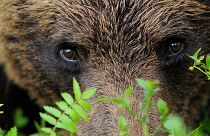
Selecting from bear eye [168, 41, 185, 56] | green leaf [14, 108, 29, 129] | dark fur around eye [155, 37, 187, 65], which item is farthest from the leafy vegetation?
green leaf [14, 108, 29, 129]

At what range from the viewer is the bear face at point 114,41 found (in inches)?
198

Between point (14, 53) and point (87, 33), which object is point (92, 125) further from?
point (14, 53)

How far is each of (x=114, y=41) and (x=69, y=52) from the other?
0.50m

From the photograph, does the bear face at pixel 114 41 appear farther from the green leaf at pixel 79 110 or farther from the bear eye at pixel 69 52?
the green leaf at pixel 79 110

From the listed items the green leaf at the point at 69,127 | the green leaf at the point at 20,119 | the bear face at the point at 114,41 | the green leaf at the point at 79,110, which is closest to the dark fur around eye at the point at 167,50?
the bear face at the point at 114,41

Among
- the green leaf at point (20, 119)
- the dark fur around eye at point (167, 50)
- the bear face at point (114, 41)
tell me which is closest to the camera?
the bear face at point (114, 41)

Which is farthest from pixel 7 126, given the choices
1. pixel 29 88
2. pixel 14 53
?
pixel 14 53

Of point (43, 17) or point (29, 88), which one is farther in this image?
point (29, 88)

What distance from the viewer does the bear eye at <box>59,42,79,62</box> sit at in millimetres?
5297

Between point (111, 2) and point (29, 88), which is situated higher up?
point (111, 2)

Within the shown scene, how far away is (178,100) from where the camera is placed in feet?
18.1

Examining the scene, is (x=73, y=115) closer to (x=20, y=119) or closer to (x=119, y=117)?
(x=119, y=117)

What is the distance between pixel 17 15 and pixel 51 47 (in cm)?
46

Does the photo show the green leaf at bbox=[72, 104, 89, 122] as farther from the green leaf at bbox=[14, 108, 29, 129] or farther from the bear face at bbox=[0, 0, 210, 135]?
the green leaf at bbox=[14, 108, 29, 129]
